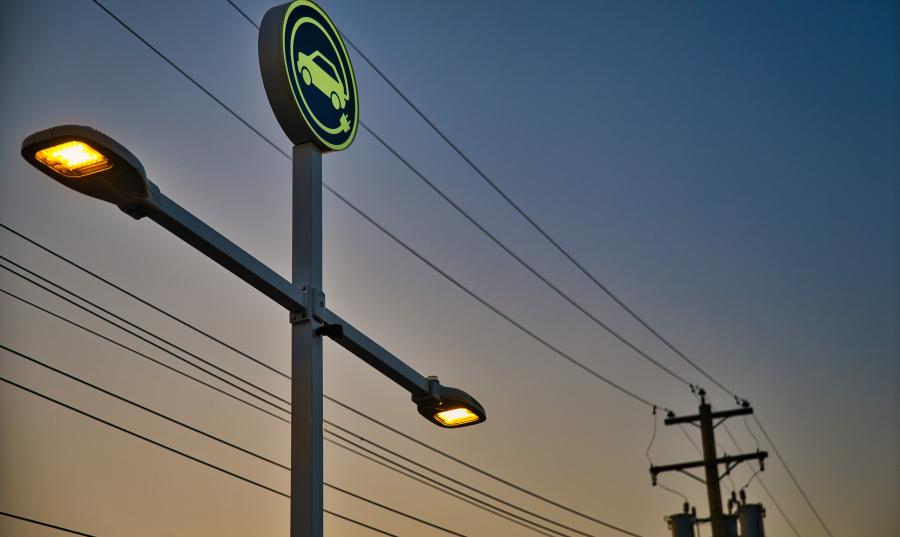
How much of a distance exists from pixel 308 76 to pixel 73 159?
7.80 ft

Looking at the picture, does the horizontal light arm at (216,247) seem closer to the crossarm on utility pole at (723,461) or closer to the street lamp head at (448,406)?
the street lamp head at (448,406)

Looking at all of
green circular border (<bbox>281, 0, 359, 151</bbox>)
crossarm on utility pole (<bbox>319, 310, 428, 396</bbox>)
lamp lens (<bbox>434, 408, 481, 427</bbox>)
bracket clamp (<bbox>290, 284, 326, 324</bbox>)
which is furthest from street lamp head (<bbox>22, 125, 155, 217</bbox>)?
lamp lens (<bbox>434, 408, 481, 427</bbox>)

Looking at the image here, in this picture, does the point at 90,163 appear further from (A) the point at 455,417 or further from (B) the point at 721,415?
(B) the point at 721,415

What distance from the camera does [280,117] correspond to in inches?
309

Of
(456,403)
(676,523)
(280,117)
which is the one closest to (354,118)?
(280,117)

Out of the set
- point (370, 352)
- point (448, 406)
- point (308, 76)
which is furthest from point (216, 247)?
point (448, 406)

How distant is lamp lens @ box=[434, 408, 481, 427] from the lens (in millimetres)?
9023

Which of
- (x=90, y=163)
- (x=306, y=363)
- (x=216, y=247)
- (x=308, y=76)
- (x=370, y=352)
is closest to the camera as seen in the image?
A: (x=90, y=163)

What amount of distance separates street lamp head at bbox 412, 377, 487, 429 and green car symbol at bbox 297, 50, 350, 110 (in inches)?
86.1

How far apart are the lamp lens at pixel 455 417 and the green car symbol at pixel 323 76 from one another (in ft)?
8.14

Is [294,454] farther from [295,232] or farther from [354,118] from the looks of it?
[354,118]

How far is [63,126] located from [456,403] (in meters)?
4.07

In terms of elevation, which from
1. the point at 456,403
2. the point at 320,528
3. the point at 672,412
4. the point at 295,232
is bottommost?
the point at 320,528

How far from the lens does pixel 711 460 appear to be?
26.6 metres
